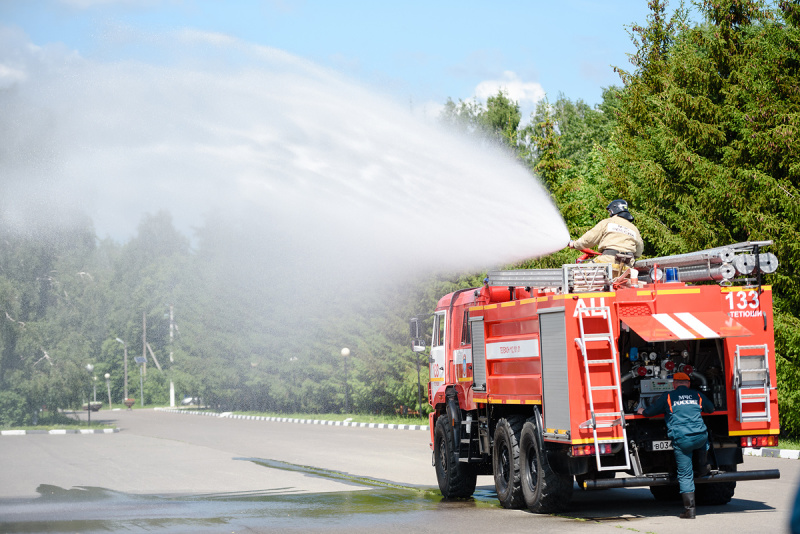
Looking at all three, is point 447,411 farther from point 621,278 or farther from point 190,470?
point 190,470

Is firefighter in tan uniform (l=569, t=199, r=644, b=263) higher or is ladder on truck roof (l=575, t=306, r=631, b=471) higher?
firefighter in tan uniform (l=569, t=199, r=644, b=263)

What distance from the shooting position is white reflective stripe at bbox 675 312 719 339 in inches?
426

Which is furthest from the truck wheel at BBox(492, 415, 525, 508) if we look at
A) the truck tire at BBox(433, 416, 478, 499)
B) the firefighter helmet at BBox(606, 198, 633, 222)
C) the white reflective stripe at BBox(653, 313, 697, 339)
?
the firefighter helmet at BBox(606, 198, 633, 222)

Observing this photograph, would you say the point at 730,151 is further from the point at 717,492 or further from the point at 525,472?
the point at 525,472

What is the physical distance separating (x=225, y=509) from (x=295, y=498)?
5.15 feet

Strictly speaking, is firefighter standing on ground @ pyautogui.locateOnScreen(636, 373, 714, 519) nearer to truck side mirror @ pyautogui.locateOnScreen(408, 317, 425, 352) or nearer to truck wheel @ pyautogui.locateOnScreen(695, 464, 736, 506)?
truck wheel @ pyautogui.locateOnScreen(695, 464, 736, 506)

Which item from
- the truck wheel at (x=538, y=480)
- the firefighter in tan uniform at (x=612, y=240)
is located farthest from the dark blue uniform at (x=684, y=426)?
the firefighter in tan uniform at (x=612, y=240)

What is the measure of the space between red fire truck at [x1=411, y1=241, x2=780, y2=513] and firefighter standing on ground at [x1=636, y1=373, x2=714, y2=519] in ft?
0.90

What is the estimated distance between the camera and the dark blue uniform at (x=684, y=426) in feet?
34.5

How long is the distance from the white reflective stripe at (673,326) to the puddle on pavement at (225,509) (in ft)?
13.0

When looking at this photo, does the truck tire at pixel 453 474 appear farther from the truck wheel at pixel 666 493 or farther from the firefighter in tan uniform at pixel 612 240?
the firefighter in tan uniform at pixel 612 240

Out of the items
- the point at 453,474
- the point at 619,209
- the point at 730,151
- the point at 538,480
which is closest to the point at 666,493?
Result: the point at 538,480

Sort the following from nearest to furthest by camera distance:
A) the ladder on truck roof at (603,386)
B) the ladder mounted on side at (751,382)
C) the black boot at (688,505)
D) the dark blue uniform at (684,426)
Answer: the dark blue uniform at (684,426)
the ladder on truck roof at (603,386)
the black boot at (688,505)
the ladder mounted on side at (751,382)

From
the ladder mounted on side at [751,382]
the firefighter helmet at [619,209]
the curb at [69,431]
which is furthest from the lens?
the curb at [69,431]
